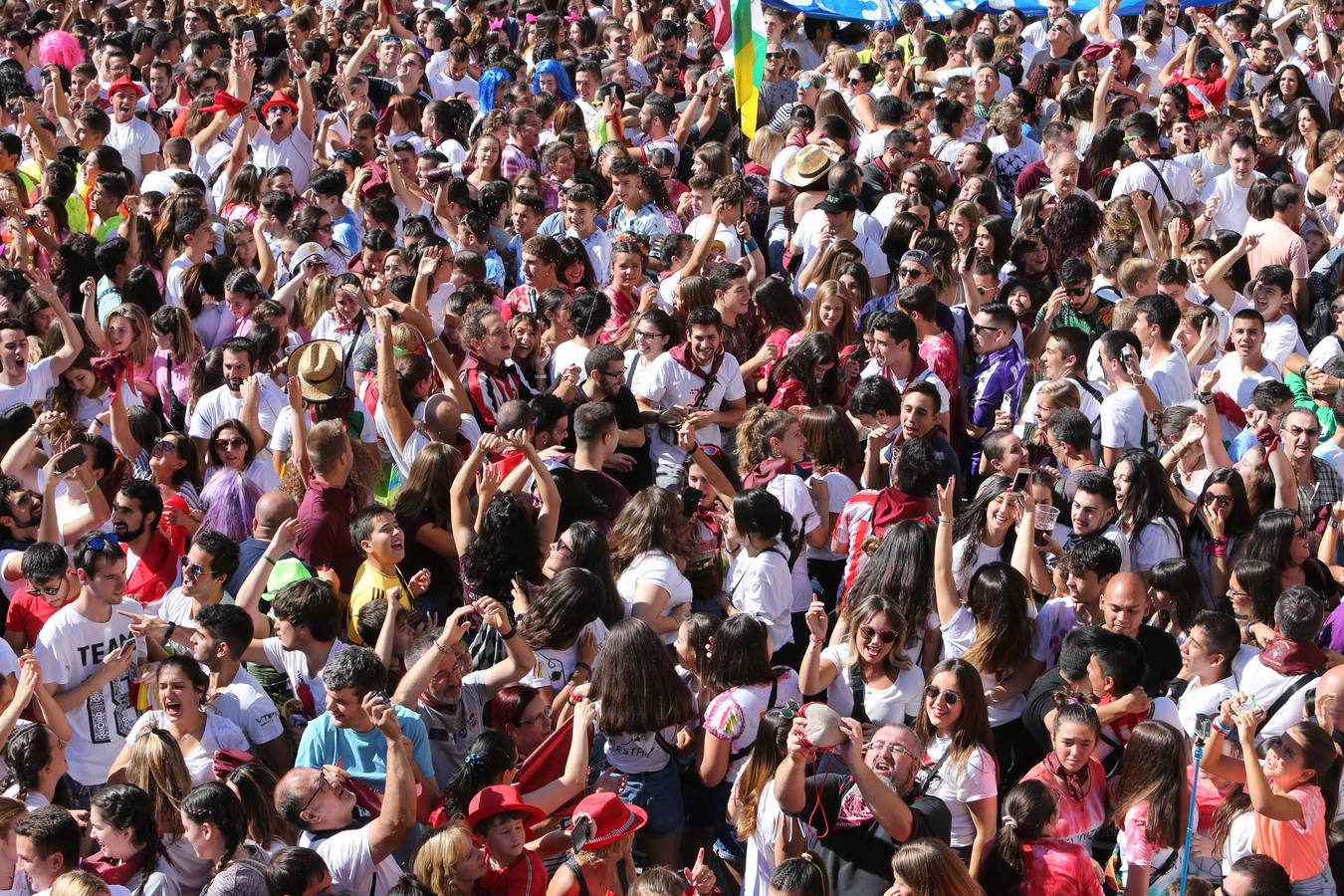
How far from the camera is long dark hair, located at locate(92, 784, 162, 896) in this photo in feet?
16.5

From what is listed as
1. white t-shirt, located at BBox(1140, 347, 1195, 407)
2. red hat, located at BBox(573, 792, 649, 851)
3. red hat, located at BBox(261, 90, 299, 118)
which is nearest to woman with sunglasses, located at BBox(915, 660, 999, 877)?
red hat, located at BBox(573, 792, 649, 851)

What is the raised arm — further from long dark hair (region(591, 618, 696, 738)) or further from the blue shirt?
the blue shirt

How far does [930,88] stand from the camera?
42.9 feet

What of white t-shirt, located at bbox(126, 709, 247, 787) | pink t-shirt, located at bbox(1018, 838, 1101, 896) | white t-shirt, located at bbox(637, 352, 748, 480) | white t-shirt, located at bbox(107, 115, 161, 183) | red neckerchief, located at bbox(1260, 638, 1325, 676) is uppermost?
white t-shirt, located at bbox(107, 115, 161, 183)

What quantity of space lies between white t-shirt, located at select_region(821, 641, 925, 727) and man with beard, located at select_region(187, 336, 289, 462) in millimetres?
3105

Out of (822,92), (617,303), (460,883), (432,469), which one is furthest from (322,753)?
(822,92)

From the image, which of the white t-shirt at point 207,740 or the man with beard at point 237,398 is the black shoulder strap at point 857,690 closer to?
the white t-shirt at point 207,740

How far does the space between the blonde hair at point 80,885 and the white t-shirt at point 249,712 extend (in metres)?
1.22

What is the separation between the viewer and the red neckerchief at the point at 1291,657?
628 cm

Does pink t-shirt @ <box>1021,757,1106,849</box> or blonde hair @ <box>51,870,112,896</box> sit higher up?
blonde hair @ <box>51,870,112,896</box>

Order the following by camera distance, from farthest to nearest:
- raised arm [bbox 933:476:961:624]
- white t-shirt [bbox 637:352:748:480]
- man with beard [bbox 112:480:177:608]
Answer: white t-shirt [bbox 637:352:748:480], man with beard [bbox 112:480:177:608], raised arm [bbox 933:476:961:624]

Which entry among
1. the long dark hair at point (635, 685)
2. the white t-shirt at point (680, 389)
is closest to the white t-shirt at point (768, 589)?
the long dark hair at point (635, 685)

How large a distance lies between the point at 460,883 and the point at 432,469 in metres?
2.67

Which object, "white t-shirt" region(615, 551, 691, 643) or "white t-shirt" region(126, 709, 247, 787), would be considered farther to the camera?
"white t-shirt" region(615, 551, 691, 643)
